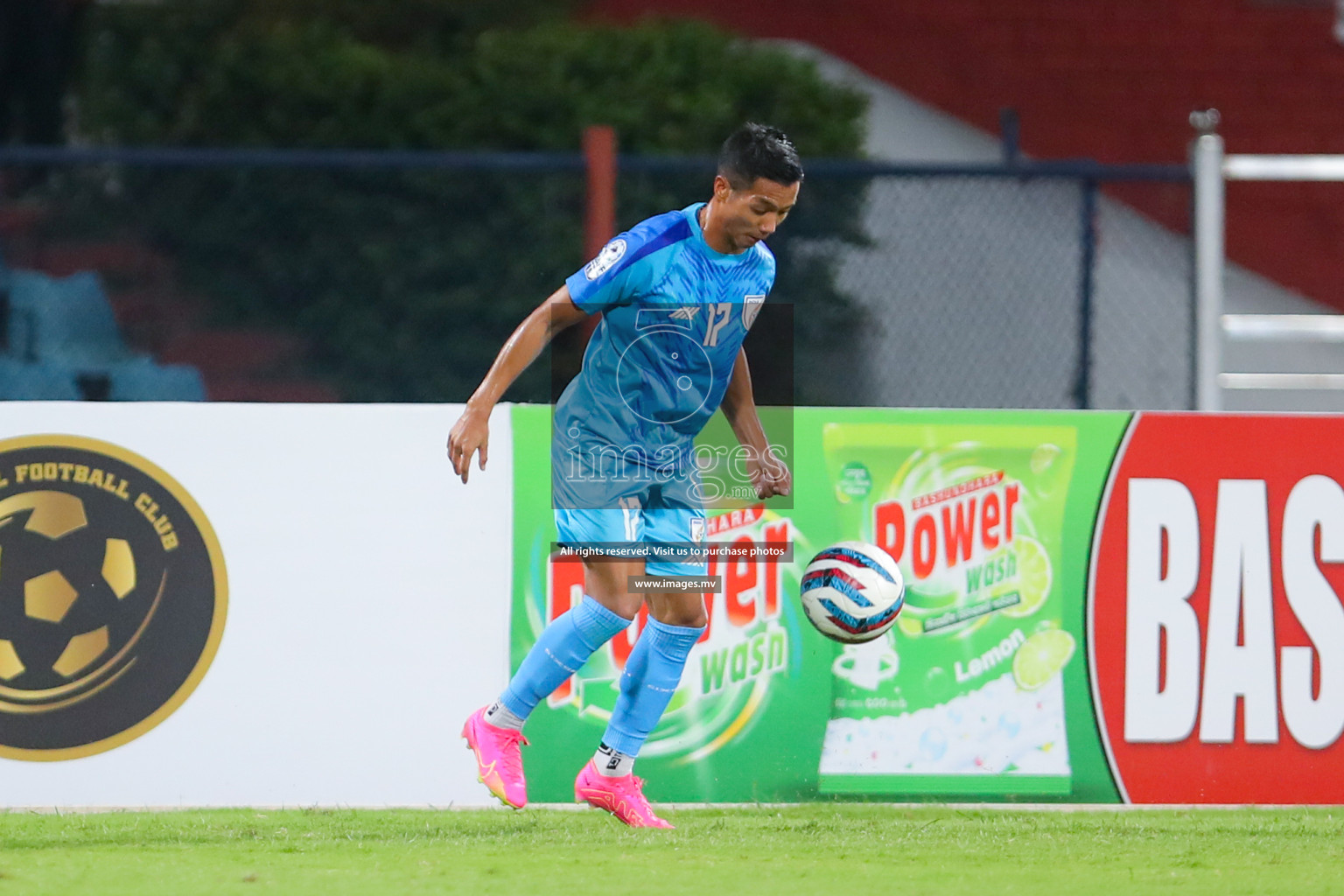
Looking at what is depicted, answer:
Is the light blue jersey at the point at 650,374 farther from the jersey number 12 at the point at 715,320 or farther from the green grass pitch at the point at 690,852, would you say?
the green grass pitch at the point at 690,852

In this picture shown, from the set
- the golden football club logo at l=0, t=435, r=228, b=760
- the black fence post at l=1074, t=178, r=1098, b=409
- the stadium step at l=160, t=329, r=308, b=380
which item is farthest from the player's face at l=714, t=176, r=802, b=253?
the stadium step at l=160, t=329, r=308, b=380

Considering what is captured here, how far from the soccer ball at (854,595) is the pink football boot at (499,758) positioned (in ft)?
3.38

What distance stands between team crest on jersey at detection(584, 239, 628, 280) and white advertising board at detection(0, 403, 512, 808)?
0.94 meters

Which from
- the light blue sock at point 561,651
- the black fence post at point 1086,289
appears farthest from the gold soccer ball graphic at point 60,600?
the black fence post at point 1086,289

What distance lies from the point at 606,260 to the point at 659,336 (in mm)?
279

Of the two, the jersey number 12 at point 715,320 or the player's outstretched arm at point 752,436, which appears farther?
the player's outstretched arm at point 752,436

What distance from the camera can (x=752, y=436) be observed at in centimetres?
517

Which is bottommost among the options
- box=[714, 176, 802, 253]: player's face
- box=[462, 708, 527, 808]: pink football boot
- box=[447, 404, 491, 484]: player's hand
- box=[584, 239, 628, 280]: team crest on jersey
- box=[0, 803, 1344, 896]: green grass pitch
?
box=[0, 803, 1344, 896]: green grass pitch

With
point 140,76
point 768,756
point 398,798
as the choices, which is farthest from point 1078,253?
point 140,76

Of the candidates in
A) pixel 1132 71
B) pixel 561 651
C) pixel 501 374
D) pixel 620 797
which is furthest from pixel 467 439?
pixel 1132 71

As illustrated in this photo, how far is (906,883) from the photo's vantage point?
4066mm

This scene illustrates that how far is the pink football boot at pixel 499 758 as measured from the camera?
193 inches

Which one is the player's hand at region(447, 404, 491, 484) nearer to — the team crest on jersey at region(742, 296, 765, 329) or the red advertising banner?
the team crest on jersey at region(742, 296, 765, 329)

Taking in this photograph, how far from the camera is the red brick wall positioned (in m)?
11.8
